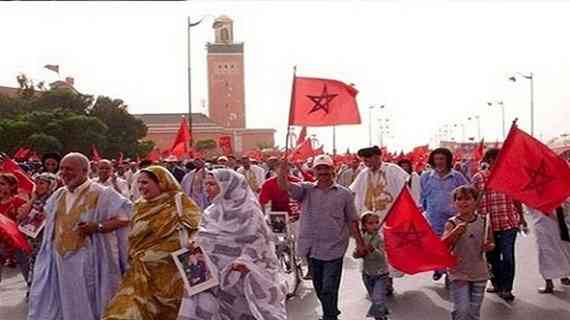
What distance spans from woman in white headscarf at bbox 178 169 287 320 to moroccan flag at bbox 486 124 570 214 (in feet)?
5.98

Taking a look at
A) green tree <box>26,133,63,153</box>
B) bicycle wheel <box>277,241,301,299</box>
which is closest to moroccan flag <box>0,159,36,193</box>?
bicycle wheel <box>277,241,301,299</box>

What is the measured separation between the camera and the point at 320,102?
867cm

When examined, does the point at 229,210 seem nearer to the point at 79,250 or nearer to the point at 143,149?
the point at 79,250

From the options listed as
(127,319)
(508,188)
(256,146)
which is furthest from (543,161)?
(256,146)

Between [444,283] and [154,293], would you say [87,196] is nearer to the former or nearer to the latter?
[154,293]

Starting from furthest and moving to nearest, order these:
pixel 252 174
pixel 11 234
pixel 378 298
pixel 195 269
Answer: pixel 252 174 < pixel 11 234 < pixel 378 298 < pixel 195 269

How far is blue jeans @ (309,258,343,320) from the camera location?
7.12 meters

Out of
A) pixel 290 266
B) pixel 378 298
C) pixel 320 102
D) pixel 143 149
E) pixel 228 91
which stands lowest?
pixel 143 149

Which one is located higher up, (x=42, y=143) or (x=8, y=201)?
(x=8, y=201)

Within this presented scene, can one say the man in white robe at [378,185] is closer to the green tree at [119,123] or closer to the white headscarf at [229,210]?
the white headscarf at [229,210]

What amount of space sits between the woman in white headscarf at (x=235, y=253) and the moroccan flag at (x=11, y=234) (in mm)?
2527

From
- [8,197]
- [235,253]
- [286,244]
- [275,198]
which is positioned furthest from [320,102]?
[8,197]

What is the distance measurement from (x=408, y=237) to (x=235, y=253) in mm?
1571

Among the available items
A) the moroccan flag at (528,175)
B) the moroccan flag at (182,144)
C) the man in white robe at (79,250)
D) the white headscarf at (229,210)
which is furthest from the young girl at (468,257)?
the moroccan flag at (182,144)
